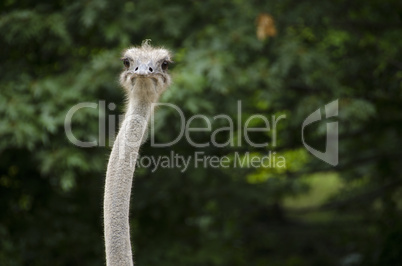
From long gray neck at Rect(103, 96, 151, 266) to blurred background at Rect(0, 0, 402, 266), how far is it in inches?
73.4

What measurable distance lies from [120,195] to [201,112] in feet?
8.48

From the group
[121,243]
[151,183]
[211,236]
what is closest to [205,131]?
[151,183]

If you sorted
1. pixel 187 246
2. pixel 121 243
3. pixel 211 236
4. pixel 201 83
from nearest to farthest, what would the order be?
pixel 121 243 → pixel 201 83 → pixel 187 246 → pixel 211 236

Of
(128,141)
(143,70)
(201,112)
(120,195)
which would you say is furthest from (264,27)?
(120,195)

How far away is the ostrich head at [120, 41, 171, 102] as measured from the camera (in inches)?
119

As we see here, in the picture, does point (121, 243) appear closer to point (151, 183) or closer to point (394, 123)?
point (151, 183)

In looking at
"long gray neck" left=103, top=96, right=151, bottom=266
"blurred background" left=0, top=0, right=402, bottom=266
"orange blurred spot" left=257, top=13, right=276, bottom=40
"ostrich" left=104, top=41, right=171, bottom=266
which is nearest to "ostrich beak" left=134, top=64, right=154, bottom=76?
"ostrich" left=104, top=41, right=171, bottom=266

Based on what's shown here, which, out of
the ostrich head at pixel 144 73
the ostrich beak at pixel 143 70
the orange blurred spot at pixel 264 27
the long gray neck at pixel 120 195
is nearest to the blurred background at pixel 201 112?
the orange blurred spot at pixel 264 27

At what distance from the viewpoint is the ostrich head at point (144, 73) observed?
9.91ft

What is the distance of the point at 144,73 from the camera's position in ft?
9.80

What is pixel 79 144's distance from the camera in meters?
5.07

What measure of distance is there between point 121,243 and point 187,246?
134 inches

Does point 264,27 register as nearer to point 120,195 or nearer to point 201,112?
point 201,112

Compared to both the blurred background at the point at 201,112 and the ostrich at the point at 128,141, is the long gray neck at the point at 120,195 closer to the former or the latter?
the ostrich at the point at 128,141
